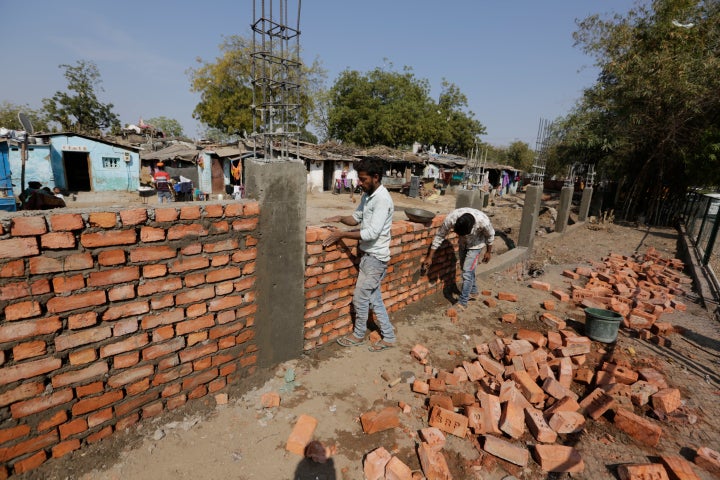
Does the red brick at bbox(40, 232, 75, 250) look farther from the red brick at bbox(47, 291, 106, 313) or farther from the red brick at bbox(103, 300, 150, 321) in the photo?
the red brick at bbox(103, 300, 150, 321)

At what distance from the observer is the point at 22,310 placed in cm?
182

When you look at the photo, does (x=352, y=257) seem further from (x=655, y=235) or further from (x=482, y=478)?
(x=655, y=235)

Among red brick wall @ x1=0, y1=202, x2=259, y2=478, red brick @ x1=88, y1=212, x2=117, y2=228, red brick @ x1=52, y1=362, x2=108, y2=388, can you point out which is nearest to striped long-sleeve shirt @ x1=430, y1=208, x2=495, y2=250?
red brick wall @ x1=0, y1=202, x2=259, y2=478

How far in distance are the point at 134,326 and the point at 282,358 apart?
4.24ft

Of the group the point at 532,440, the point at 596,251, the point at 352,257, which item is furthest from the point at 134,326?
the point at 596,251

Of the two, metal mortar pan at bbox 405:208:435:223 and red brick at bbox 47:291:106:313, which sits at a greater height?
metal mortar pan at bbox 405:208:435:223

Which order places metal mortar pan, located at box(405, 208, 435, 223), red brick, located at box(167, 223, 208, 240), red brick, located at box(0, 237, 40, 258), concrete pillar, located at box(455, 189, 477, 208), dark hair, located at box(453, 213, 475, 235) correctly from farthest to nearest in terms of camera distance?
concrete pillar, located at box(455, 189, 477, 208), metal mortar pan, located at box(405, 208, 435, 223), dark hair, located at box(453, 213, 475, 235), red brick, located at box(167, 223, 208, 240), red brick, located at box(0, 237, 40, 258)

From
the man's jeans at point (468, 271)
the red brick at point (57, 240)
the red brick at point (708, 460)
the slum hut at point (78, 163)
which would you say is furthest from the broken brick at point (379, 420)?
the slum hut at point (78, 163)

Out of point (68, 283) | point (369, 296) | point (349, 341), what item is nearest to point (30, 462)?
point (68, 283)

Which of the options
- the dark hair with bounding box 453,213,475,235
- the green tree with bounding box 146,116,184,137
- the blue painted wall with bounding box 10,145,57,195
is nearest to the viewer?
the dark hair with bounding box 453,213,475,235

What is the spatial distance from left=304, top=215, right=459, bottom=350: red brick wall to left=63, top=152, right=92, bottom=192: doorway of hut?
2097 cm

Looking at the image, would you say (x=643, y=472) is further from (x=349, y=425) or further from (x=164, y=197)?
(x=164, y=197)

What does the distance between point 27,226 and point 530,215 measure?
849cm

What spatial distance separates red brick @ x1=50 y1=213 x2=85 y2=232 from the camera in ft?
6.04
